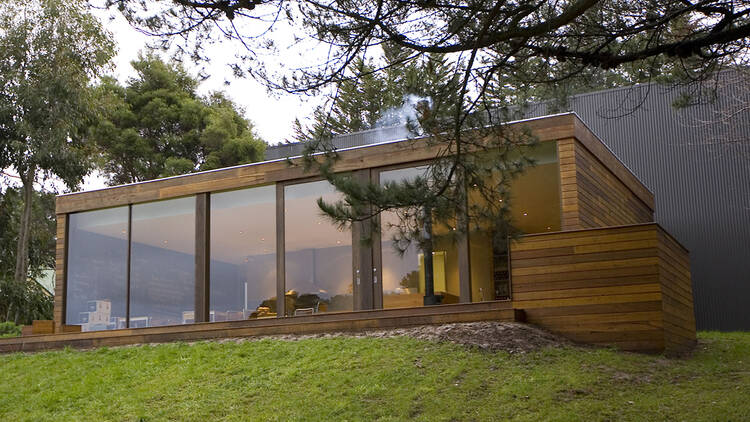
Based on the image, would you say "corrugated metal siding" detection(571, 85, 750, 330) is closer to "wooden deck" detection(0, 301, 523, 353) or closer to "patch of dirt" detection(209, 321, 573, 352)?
"wooden deck" detection(0, 301, 523, 353)

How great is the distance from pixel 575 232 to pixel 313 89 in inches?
135

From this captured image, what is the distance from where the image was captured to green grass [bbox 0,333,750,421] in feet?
21.4

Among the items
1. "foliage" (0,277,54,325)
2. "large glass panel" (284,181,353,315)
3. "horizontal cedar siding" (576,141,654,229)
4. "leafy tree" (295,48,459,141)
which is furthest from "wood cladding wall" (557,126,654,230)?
"foliage" (0,277,54,325)

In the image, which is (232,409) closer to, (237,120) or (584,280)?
(584,280)

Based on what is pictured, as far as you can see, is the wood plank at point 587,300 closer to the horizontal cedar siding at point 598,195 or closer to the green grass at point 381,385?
the green grass at point 381,385

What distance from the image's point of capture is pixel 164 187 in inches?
473

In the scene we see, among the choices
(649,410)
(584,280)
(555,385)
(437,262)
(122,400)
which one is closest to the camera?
(649,410)

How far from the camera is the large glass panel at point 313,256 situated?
10672 millimetres

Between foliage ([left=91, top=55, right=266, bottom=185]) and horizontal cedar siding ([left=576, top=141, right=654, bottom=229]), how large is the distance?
15351mm

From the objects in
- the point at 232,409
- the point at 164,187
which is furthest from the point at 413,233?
the point at 164,187

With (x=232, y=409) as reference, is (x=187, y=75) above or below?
above

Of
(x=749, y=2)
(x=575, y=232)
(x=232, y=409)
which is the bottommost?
(x=232, y=409)

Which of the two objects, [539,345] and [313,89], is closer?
[313,89]

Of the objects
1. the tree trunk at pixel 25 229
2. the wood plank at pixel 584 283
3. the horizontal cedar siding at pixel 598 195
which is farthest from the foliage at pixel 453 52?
the tree trunk at pixel 25 229
